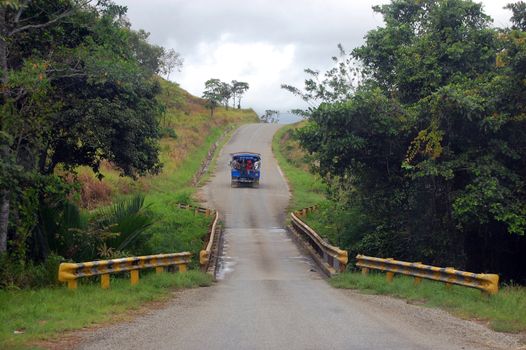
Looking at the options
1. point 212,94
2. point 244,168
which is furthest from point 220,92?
point 244,168

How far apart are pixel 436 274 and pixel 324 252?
775 centimetres

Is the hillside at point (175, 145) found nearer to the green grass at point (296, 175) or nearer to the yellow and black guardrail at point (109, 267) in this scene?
the yellow and black guardrail at point (109, 267)

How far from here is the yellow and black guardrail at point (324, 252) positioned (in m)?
18.7

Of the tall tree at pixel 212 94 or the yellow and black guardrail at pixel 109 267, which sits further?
the tall tree at pixel 212 94

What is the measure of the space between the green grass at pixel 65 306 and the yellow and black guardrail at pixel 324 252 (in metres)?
5.95

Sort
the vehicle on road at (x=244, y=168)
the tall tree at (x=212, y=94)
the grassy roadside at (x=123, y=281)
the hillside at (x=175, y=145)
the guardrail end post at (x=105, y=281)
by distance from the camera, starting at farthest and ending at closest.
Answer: the tall tree at (x=212, y=94) → the vehicle on road at (x=244, y=168) → the hillside at (x=175, y=145) → the guardrail end post at (x=105, y=281) → the grassy roadside at (x=123, y=281)

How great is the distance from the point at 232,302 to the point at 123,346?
14.7ft

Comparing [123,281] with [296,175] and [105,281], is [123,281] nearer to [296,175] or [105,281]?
[105,281]

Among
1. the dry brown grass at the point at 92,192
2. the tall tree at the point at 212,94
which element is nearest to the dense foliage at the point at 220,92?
the tall tree at the point at 212,94

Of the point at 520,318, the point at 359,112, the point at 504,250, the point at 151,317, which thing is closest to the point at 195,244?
the point at 359,112

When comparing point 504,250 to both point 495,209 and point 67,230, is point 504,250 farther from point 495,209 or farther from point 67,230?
point 67,230

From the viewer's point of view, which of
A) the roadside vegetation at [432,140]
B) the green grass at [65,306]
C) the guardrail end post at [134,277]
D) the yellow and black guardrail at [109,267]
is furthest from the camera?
the roadside vegetation at [432,140]

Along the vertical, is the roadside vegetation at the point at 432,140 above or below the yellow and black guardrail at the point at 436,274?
above

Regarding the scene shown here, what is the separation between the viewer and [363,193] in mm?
23844
